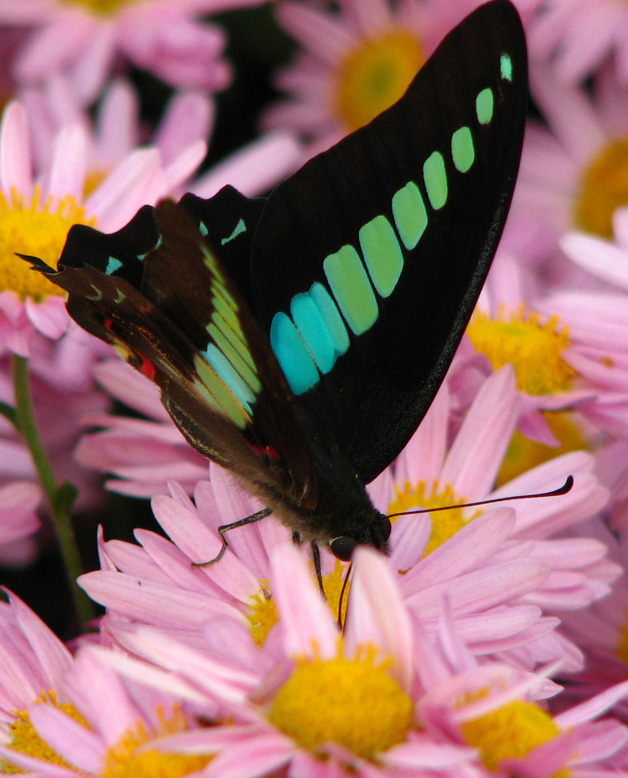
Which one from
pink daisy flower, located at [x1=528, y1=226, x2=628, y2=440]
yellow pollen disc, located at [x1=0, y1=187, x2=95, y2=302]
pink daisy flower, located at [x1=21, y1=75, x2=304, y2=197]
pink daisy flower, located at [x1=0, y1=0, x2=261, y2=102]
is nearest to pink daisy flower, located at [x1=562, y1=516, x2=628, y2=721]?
pink daisy flower, located at [x1=528, y1=226, x2=628, y2=440]

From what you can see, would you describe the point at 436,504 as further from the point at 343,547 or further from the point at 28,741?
the point at 28,741

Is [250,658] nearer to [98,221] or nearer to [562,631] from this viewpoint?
[562,631]

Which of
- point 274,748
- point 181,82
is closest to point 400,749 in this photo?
point 274,748

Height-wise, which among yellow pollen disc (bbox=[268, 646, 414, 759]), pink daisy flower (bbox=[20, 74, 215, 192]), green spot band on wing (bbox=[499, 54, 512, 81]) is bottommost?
yellow pollen disc (bbox=[268, 646, 414, 759])

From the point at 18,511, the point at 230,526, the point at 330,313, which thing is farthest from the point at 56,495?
the point at 330,313

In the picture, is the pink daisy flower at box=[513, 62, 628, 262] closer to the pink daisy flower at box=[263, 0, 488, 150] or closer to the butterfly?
the pink daisy flower at box=[263, 0, 488, 150]

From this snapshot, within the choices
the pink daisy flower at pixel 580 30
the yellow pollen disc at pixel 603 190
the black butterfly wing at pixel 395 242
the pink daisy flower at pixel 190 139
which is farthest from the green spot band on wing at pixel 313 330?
the yellow pollen disc at pixel 603 190
